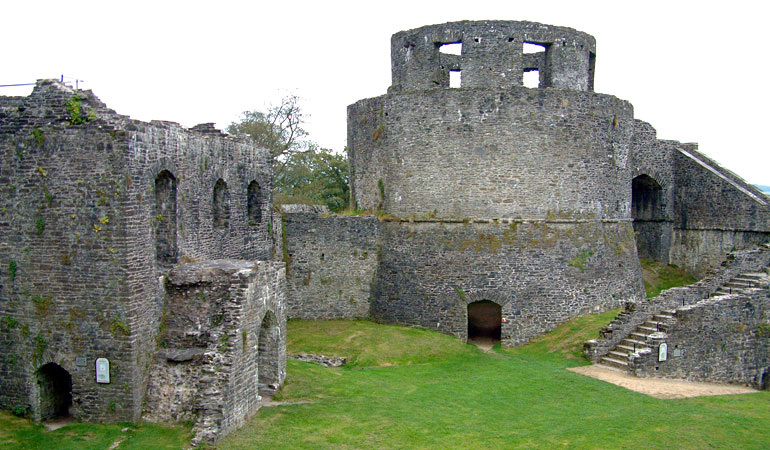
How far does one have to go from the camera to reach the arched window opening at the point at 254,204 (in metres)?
20.5

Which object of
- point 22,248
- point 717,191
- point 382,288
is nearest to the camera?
point 22,248

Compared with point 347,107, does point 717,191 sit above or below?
below

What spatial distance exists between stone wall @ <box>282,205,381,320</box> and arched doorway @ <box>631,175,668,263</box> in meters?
12.7

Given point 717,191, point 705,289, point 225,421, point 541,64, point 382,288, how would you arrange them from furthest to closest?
point 717,191
point 541,64
point 382,288
point 705,289
point 225,421

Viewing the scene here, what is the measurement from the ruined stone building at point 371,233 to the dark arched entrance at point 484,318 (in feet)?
0.26

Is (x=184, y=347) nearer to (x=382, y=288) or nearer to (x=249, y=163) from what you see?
(x=249, y=163)

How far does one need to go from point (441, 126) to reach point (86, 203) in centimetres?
1198

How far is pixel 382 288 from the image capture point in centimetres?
2300

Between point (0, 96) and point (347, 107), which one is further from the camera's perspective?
point (347, 107)

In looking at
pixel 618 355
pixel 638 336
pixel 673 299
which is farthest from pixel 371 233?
pixel 673 299

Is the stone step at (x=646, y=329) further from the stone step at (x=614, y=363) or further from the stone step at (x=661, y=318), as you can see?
the stone step at (x=614, y=363)

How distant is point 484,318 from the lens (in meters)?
23.8

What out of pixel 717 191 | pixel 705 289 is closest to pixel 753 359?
pixel 705 289

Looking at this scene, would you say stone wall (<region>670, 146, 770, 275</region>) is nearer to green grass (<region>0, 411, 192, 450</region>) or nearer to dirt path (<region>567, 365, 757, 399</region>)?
dirt path (<region>567, 365, 757, 399</region>)
